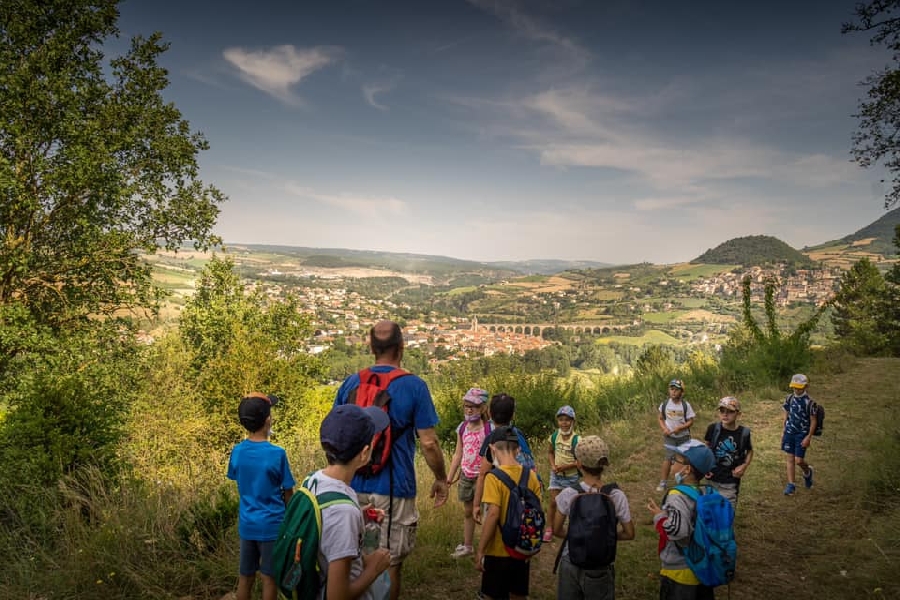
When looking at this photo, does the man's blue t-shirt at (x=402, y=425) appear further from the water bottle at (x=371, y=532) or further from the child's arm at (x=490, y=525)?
the water bottle at (x=371, y=532)

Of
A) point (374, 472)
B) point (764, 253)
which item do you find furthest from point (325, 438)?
point (764, 253)

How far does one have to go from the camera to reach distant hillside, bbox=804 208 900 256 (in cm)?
8288

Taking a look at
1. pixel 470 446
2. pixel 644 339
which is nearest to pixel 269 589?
pixel 470 446

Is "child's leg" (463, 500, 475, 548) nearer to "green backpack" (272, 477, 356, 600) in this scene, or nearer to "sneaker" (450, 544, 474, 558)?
"sneaker" (450, 544, 474, 558)

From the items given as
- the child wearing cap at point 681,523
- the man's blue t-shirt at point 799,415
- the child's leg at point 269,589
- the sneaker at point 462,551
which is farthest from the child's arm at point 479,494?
the man's blue t-shirt at point 799,415

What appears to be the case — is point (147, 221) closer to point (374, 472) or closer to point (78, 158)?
point (78, 158)

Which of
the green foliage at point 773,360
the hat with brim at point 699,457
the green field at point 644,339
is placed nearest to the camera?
the hat with brim at point 699,457

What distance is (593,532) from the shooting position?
2.55 metres

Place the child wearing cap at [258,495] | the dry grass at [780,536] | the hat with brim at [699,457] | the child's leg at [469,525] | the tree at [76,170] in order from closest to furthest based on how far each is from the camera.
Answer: the hat with brim at [699,457] → the child wearing cap at [258,495] → the dry grass at [780,536] → the child's leg at [469,525] → the tree at [76,170]

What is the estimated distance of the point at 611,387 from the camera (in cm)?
1448

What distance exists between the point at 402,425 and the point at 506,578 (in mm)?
1154

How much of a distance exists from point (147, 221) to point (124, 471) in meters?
7.66

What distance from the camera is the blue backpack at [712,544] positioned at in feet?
8.30

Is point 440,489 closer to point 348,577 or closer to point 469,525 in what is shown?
point 469,525
